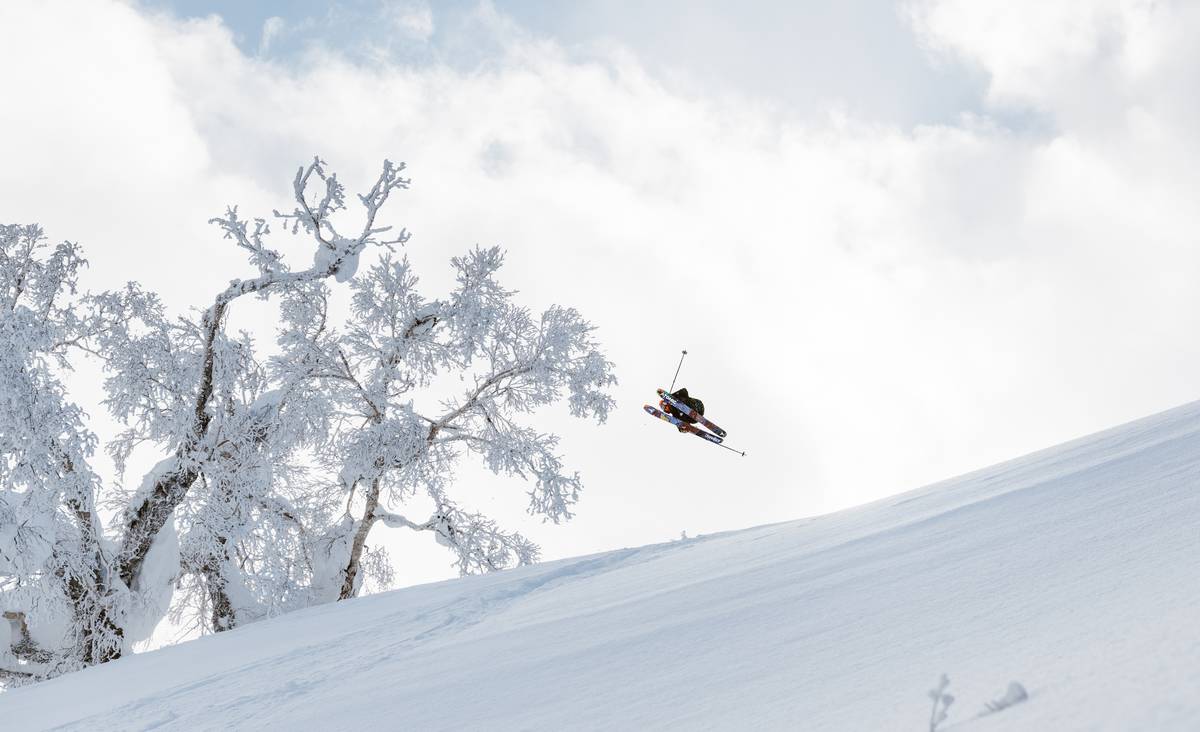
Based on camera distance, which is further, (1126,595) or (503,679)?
(503,679)

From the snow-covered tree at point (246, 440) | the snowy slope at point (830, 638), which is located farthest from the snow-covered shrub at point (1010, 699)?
the snow-covered tree at point (246, 440)

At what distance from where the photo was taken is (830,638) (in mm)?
3062

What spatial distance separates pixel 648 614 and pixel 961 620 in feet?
6.46

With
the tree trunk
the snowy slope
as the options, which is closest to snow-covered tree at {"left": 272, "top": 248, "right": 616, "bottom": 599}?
the tree trunk

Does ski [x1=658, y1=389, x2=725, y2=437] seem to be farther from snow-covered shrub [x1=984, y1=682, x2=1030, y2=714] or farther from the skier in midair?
snow-covered shrub [x1=984, y1=682, x2=1030, y2=714]

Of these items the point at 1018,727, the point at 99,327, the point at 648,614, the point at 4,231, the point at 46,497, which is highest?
the point at 4,231

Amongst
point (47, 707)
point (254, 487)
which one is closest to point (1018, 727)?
point (47, 707)

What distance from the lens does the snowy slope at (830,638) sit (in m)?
2.12

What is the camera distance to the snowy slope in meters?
2.12

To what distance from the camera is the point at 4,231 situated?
43.4 feet

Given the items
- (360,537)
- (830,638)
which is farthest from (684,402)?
(830,638)

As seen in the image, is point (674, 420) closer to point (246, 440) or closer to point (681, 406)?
point (681, 406)

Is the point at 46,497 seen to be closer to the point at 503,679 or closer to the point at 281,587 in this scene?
the point at 281,587

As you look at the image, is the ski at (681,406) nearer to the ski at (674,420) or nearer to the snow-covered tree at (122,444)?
the ski at (674,420)
